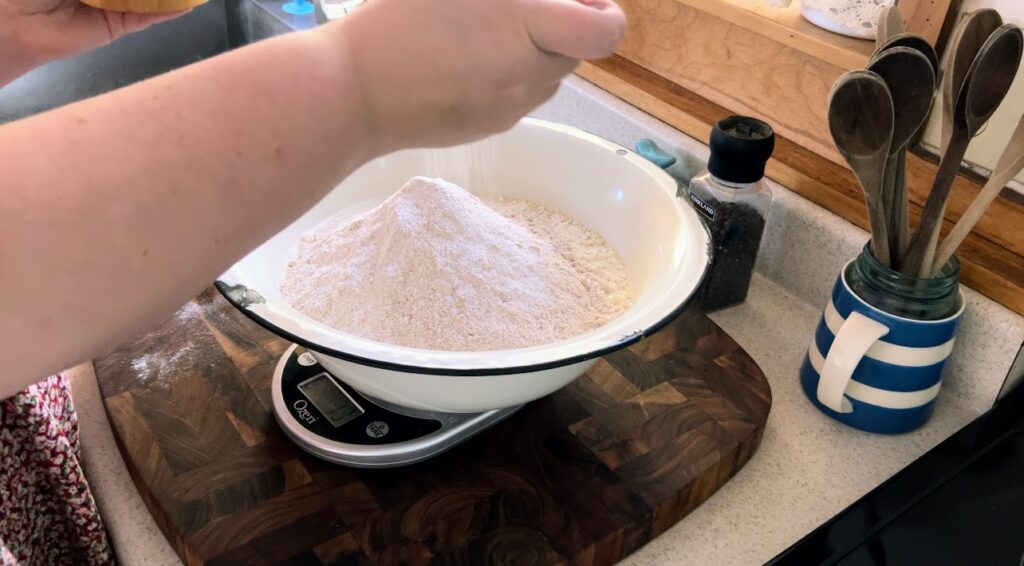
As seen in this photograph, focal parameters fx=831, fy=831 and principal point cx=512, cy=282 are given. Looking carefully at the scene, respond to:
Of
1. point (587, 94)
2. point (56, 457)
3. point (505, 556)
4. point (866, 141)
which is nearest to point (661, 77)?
point (587, 94)

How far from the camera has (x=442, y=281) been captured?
0.63m

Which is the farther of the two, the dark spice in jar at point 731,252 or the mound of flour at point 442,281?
the dark spice in jar at point 731,252

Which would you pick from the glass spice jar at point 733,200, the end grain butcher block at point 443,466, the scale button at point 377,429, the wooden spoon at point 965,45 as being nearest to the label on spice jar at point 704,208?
the glass spice jar at point 733,200

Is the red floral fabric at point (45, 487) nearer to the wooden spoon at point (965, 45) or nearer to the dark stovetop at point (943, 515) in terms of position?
the dark stovetop at point (943, 515)

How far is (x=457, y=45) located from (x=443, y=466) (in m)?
0.40

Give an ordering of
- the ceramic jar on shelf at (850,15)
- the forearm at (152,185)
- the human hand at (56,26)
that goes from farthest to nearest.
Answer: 1. the ceramic jar on shelf at (850,15)
2. the human hand at (56,26)
3. the forearm at (152,185)

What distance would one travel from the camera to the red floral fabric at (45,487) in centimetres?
60

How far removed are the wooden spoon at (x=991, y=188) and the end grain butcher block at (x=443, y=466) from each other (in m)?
0.18

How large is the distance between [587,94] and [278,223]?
2.45ft

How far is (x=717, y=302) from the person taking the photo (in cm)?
85

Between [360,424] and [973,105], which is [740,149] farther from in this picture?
[360,424]

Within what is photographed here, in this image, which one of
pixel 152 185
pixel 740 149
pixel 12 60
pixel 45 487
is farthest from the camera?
pixel 740 149

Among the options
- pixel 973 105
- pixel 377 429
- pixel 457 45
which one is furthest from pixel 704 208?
pixel 457 45

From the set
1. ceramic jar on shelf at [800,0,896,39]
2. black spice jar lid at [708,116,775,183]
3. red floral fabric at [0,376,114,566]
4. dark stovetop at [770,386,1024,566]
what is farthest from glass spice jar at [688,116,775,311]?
red floral fabric at [0,376,114,566]
